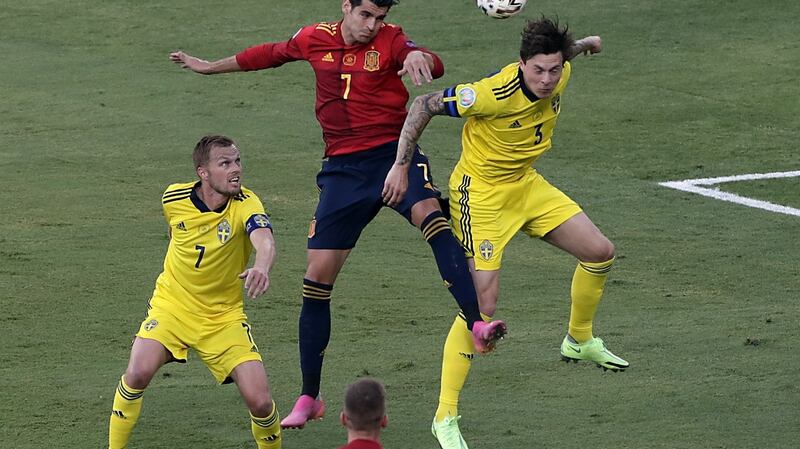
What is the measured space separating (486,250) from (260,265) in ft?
5.79

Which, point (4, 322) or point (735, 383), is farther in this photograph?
point (4, 322)

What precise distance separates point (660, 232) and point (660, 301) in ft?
6.99

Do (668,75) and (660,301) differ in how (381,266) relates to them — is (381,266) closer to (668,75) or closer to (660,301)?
(660,301)

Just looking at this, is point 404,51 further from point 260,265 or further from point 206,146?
point 260,265

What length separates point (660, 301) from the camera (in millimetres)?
11148

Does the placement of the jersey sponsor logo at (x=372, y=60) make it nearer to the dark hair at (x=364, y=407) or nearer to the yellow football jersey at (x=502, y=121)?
the yellow football jersey at (x=502, y=121)

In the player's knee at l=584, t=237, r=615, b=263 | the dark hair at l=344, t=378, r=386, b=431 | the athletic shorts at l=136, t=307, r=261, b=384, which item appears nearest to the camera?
the dark hair at l=344, t=378, r=386, b=431

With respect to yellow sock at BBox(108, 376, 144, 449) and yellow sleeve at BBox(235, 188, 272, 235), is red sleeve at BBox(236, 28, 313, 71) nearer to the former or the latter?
yellow sleeve at BBox(235, 188, 272, 235)

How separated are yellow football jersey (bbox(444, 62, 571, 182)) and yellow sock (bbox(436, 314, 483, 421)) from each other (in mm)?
978

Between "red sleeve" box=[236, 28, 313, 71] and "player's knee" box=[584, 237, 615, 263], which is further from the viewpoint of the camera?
"red sleeve" box=[236, 28, 313, 71]

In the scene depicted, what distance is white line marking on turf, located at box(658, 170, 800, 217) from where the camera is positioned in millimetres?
13914

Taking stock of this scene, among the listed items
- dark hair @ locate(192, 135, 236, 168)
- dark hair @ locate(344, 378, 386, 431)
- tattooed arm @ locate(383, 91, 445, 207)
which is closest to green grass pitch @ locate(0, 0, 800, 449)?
tattooed arm @ locate(383, 91, 445, 207)

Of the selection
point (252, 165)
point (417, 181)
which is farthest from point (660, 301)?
point (252, 165)

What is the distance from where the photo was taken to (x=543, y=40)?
8.38 m
